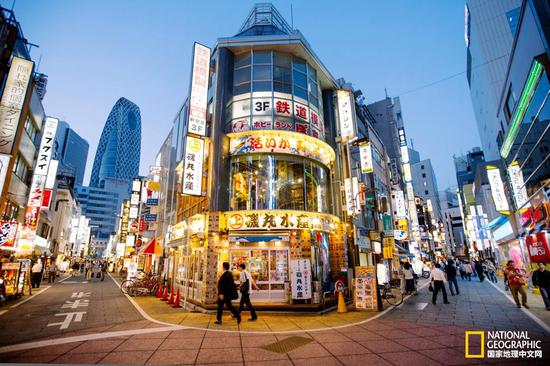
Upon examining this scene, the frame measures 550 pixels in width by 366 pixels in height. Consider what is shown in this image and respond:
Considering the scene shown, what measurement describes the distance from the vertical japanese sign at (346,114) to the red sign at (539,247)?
11729mm

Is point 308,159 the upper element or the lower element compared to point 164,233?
upper

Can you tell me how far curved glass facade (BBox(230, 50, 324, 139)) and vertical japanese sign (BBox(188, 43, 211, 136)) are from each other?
1803 mm

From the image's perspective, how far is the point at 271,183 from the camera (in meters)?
15.0

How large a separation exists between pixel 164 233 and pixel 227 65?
630 inches

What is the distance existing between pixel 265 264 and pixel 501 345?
31.4ft

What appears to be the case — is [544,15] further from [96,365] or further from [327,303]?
[96,365]

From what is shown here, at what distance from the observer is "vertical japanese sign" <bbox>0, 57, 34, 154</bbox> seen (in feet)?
45.4

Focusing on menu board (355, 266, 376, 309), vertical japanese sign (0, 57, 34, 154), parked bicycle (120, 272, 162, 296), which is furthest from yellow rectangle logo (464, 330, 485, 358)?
vertical japanese sign (0, 57, 34, 154)

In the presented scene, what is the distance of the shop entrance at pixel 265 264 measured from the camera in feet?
45.0

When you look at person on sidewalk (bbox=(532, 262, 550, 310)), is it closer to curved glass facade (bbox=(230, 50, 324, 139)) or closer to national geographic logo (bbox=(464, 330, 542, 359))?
national geographic logo (bbox=(464, 330, 542, 359))

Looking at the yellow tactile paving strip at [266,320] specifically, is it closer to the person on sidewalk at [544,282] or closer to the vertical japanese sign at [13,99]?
the person on sidewalk at [544,282]

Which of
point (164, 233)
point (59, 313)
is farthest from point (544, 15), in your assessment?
point (164, 233)

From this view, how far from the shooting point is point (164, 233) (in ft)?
81.8

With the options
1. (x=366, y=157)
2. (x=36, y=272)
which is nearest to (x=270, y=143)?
(x=366, y=157)
